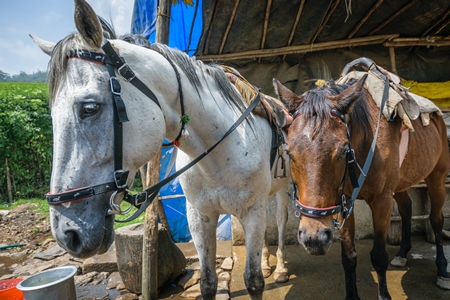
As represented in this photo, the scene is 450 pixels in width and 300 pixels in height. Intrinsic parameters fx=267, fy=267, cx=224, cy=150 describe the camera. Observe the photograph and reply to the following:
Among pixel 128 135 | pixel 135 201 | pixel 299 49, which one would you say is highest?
pixel 299 49

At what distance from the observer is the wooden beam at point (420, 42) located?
189 inches

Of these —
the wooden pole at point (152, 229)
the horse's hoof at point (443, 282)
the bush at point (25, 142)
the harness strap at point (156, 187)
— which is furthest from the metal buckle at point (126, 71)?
the bush at point (25, 142)

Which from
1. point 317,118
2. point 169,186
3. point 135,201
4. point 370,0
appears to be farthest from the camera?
point 169,186

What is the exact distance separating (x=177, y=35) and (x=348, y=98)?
3.28m

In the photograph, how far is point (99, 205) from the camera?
1228 mm

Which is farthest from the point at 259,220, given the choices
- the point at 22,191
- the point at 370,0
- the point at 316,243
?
the point at 22,191

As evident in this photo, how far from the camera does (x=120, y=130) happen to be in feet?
4.11

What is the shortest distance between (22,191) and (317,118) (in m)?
9.17

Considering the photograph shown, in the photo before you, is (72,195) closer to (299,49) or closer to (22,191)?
(299,49)

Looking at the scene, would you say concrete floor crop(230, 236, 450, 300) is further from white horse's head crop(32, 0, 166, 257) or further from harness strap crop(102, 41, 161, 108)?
harness strap crop(102, 41, 161, 108)

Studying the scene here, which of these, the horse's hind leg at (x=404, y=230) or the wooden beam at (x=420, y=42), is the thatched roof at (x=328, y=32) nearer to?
the wooden beam at (x=420, y=42)

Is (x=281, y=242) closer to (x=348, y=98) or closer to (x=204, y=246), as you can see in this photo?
(x=204, y=246)

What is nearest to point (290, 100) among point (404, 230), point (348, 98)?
point (348, 98)

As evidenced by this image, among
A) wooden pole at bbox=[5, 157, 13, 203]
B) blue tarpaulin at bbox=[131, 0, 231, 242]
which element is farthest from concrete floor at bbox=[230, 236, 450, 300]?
A: wooden pole at bbox=[5, 157, 13, 203]
